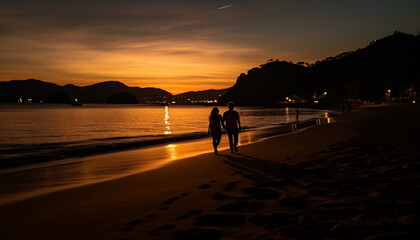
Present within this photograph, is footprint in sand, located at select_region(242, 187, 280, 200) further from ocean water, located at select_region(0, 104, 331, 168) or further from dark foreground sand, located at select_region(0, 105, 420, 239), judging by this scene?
ocean water, located at select_region(0, 104, 331, 168)

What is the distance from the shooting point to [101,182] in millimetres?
7922

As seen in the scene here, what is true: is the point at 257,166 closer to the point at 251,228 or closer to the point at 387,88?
the point at 251,228

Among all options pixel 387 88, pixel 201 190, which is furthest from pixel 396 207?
pixel 387 88

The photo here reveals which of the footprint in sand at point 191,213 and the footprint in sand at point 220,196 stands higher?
the footprint in sand at point 191,213

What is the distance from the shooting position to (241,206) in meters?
4.98

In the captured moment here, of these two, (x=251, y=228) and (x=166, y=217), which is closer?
(x=251, y=228)

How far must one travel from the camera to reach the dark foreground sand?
157 inches

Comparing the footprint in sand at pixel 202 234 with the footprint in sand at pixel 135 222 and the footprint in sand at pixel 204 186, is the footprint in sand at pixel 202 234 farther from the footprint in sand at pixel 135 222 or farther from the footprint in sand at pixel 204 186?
the footprint in sand at pixel 204 186

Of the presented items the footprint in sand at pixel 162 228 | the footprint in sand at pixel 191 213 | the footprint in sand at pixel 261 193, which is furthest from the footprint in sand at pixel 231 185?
the footprint in sand at pixel 162 228

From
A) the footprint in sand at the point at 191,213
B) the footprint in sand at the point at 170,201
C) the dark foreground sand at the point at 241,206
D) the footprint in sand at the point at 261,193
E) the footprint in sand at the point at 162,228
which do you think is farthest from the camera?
the footprint in sand at the point at 170,201

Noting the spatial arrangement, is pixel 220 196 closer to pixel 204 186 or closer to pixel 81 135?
pixel 204 186

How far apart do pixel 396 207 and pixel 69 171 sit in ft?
31.3

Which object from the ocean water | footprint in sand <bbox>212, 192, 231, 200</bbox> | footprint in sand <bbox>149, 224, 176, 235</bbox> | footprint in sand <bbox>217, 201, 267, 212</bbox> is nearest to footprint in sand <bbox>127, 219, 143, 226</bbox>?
footprint in sand <bbox>149, 224, 176, 235</bbox>

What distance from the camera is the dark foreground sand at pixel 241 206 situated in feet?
13.1
